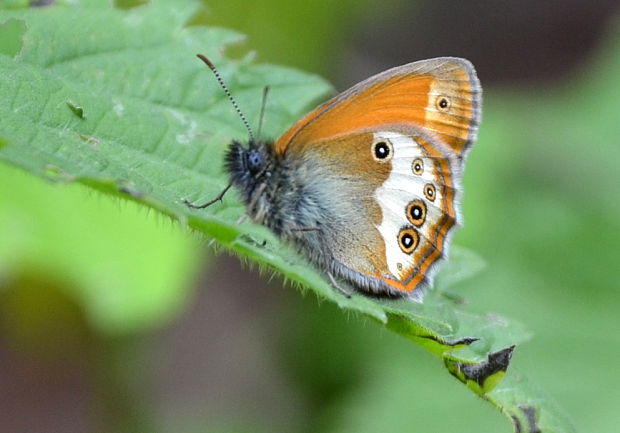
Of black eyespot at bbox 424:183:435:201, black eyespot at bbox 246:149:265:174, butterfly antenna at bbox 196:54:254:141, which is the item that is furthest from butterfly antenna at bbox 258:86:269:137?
black eyespot at bbox 424:183:435:201

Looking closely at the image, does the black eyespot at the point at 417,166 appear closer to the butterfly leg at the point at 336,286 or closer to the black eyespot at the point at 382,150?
the black eyespot at the point at 382,150

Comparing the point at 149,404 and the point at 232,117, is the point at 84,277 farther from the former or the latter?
the point at 232,117

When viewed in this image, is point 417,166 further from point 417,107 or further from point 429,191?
point 417,107

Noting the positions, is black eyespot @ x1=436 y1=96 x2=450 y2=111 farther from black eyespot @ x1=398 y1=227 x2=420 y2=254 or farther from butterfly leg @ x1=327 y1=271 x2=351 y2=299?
butterfly leg @ x1=327 y1=271 x2=351 y2=299

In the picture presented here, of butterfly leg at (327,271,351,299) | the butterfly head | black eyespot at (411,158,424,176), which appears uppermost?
black eyespot at (411,158,424,176)

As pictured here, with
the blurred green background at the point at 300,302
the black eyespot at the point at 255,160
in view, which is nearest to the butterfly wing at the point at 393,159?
the black eyespot at the point at 255,160

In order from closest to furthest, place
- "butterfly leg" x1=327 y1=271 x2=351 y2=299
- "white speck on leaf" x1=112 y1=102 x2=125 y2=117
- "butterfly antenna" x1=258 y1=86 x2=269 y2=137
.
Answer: "butterfly leg" x1=327 y1=271 x2=351 y2=299 → "white speck on leaf" x1=112 y1=102 x2=125 y2=117 → "butterfly antenna" x1=258 y1=86 x2=269 y2=137
